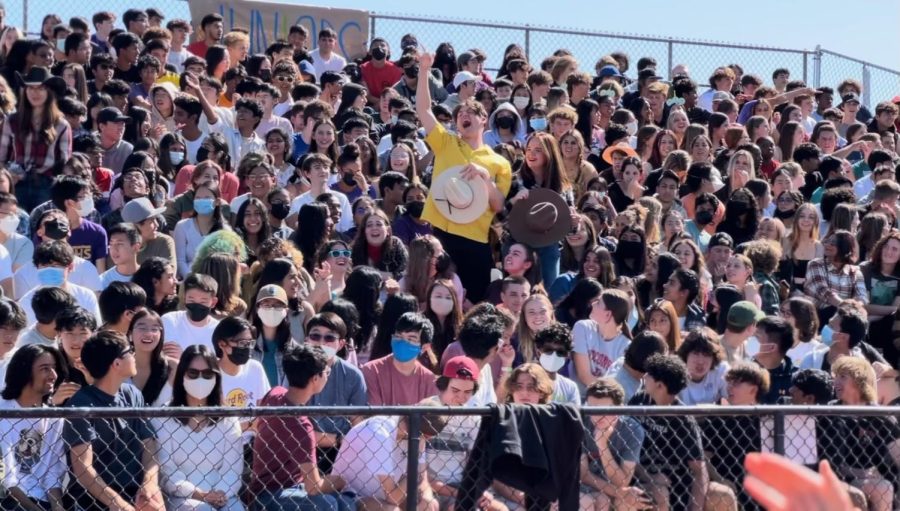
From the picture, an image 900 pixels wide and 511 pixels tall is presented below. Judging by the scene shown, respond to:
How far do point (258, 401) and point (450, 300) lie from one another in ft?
6.81

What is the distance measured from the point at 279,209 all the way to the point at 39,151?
187cm

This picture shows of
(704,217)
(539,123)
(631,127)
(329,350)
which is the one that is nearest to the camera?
(329,350)

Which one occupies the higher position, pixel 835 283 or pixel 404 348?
pixel 835 283

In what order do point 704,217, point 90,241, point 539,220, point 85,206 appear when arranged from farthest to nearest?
point 704,217 → point 539,220 → point 85,206 → point 90,241

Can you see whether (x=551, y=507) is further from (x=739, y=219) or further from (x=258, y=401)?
(x=739, y=219)

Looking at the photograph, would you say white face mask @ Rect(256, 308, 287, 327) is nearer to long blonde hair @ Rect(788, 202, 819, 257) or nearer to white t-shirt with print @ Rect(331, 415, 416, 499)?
white t-shirt with print @ Rect(331, 415, 416, 499)

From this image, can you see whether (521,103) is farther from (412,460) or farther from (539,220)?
(412,460)

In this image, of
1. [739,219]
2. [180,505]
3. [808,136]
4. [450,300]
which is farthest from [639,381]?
[808,136]

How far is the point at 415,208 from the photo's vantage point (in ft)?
37.8

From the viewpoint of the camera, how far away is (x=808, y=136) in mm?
17031

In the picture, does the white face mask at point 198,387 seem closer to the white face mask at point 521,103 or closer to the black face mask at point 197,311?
the black face mask at point 197,311

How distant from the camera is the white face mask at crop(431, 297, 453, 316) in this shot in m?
9.69

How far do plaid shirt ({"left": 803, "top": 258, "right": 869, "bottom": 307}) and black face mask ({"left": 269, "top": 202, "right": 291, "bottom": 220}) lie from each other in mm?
4021

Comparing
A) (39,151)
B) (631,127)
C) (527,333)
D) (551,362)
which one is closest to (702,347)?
(551,362)
